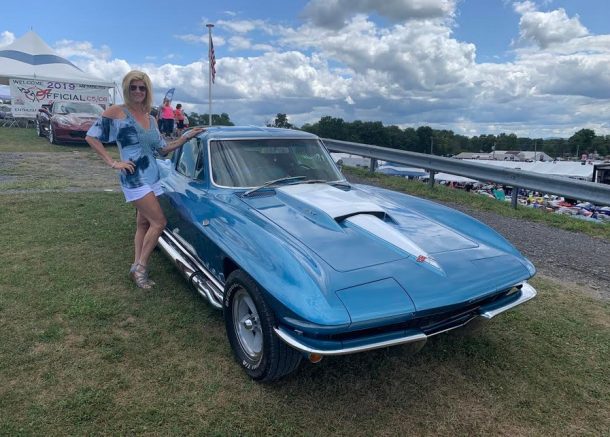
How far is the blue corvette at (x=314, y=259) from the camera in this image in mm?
2408

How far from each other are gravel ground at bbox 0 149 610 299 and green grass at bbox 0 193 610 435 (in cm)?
60

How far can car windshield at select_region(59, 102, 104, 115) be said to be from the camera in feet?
52.5

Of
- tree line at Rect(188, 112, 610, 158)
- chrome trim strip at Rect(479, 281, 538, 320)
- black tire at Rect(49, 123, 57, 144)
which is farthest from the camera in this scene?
tree line at Rect(188, 112, 610, 158)

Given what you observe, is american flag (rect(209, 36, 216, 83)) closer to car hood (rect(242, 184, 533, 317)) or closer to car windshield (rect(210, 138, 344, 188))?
car windshield (rect(210, 138, 344, 188))

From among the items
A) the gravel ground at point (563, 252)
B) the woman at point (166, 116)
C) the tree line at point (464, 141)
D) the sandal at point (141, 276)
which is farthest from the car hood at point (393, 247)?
the tree line at point (464, 141)

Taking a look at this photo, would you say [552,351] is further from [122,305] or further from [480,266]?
[122,305]

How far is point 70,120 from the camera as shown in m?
15.4

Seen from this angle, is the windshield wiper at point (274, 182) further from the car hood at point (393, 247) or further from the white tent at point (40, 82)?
the white tent at point (40, 82)

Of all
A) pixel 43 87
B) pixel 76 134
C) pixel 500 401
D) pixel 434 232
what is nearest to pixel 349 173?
pixel 434 232

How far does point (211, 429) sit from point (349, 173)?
9.20 metres

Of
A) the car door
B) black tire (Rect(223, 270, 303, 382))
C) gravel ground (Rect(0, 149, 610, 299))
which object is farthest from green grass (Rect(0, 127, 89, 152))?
black tire (Rect(223, 270, 303, 382))

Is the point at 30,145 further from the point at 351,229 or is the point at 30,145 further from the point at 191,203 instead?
the point at 351,229

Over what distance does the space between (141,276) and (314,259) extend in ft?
7.50

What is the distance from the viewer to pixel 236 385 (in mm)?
2844
